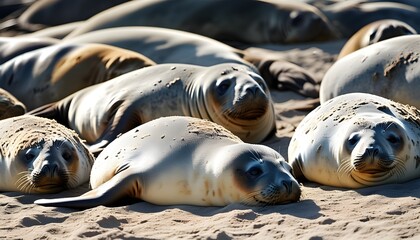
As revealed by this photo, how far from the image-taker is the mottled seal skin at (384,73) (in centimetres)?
766

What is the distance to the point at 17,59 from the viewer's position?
995 cm

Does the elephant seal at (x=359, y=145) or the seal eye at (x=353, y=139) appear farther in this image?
the seal eye at (x=353, y=139)

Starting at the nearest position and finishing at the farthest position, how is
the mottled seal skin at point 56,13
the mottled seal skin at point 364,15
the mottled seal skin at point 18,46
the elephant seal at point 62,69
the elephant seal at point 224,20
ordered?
the elephant seal at point 62,69 < the mottled seal skin at point 18,46 < the elephant seal at point 224,20 < the mottled seal skin at point 364,15 < the mottled seal skin at point 56,13

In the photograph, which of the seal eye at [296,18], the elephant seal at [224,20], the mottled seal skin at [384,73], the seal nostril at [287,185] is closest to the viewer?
the seal nostril at [287,185]

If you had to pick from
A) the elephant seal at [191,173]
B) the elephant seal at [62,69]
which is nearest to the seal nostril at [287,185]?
the elephant seal at [191,173]

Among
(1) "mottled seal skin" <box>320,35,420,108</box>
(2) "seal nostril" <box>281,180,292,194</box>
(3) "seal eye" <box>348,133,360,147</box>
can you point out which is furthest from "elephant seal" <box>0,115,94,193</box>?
(1) "mottled seal skin" <box>320,35,420,108</box>

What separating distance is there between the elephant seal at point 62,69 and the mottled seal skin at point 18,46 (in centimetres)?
62

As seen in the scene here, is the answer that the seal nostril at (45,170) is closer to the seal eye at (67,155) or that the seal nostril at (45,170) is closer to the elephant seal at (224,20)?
the seal eye at (67,155)

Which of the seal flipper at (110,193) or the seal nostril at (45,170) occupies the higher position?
the seal flipper at (110,193)

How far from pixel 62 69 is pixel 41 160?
3.16 meters

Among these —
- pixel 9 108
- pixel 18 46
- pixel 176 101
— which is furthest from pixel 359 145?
pixel 18 46

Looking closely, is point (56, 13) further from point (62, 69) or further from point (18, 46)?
point (62, 69)

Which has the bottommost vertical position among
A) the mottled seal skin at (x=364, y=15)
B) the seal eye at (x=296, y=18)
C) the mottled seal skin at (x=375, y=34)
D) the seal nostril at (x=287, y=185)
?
the mottled seal skin at (x=364, y=15)

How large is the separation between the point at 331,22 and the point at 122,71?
4608mm
